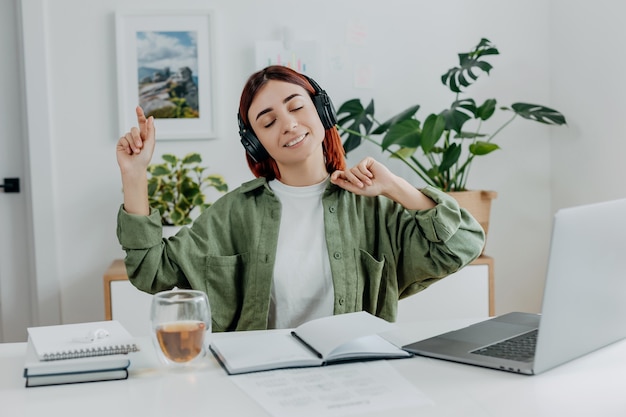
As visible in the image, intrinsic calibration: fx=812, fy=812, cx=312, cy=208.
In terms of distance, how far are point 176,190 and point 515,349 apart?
2033 millimetres

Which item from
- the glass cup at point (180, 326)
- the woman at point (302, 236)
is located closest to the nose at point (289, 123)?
the woman at point (302, 236)

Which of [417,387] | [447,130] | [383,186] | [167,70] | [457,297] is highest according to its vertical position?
[167,70]

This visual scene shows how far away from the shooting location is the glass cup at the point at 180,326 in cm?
130

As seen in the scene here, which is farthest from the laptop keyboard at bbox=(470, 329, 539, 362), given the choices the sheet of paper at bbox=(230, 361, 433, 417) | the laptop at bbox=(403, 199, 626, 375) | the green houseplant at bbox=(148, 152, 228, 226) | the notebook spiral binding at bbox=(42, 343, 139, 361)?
the green houseplant at bbox=(148, 152, 228, 226)

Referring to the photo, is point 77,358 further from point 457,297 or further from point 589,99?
point 589,99

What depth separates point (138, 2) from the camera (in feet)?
11.0

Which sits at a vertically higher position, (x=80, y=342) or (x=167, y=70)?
(x=167, y=70)

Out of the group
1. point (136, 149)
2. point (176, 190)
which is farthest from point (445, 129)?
point (136, 149)

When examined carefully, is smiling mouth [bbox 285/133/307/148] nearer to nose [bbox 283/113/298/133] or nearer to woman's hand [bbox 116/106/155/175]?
nose [bbox 283/113/298/133]

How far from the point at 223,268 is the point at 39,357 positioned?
0.60m

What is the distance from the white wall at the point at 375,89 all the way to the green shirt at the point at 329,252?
154 centimetres

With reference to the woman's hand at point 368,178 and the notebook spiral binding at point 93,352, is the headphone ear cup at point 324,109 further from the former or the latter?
the notebook spiral binding at point 93,352

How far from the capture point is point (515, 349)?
1411 mm

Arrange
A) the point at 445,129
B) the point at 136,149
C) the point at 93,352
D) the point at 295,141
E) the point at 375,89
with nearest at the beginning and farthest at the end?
the point at 93,352, the point at 136,149, the point at 295,141, the point at 445,129, the point at 375,89
